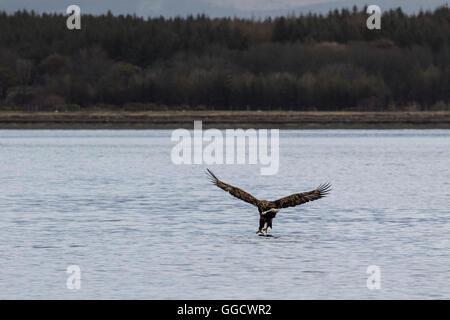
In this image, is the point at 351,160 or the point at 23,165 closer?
the point at 23,165

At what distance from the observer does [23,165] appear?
222 feet

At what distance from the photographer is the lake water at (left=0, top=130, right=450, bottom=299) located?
20.8 meters

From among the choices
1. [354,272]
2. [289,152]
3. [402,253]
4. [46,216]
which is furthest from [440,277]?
[289,152]

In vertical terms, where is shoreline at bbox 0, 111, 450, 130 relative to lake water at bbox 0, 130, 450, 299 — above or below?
above

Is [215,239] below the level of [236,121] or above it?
below

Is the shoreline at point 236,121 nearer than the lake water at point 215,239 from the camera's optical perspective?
No

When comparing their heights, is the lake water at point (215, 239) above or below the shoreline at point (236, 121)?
below

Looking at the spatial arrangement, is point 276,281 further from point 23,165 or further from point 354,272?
point 23,165

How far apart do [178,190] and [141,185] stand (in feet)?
11.7

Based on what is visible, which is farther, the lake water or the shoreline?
the shoreline

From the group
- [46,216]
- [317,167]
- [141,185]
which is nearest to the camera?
[46,216]

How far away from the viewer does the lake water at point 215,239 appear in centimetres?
2078

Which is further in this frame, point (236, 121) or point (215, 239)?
point (236, 121)

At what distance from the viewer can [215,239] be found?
27.8 metres
